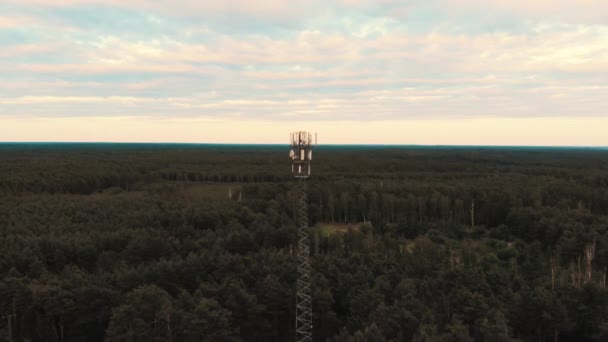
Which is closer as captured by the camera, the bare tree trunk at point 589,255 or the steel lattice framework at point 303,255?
the steel lattice framework at point 303,255

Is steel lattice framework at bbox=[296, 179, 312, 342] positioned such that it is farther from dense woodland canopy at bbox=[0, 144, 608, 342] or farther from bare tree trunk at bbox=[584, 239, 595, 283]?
bare tree trunk at bbox=[584, 239, 595, 283]

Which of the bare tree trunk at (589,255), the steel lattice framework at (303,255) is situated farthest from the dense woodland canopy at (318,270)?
the steel lattice framework at (303,255)

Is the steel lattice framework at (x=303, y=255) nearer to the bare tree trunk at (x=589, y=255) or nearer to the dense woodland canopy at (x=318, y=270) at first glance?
the dense woodland canopy at (x=318, y=270)

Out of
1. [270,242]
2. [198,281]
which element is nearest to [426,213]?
[270,242]

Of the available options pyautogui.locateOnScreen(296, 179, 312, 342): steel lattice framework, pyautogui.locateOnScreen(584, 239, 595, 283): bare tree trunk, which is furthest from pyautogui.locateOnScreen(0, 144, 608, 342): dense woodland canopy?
pyautogui.locateOnScreen(296, 179, 312, 342): steel lattice framework

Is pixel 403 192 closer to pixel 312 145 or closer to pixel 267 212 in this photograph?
pixel 267 212

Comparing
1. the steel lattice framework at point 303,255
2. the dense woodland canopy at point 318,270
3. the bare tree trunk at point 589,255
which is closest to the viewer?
the steel lattice framework at point 303,255

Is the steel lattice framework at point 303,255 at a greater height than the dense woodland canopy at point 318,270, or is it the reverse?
the steel lattice framework at point 303,255

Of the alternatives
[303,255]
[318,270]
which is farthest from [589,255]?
[303,255]
